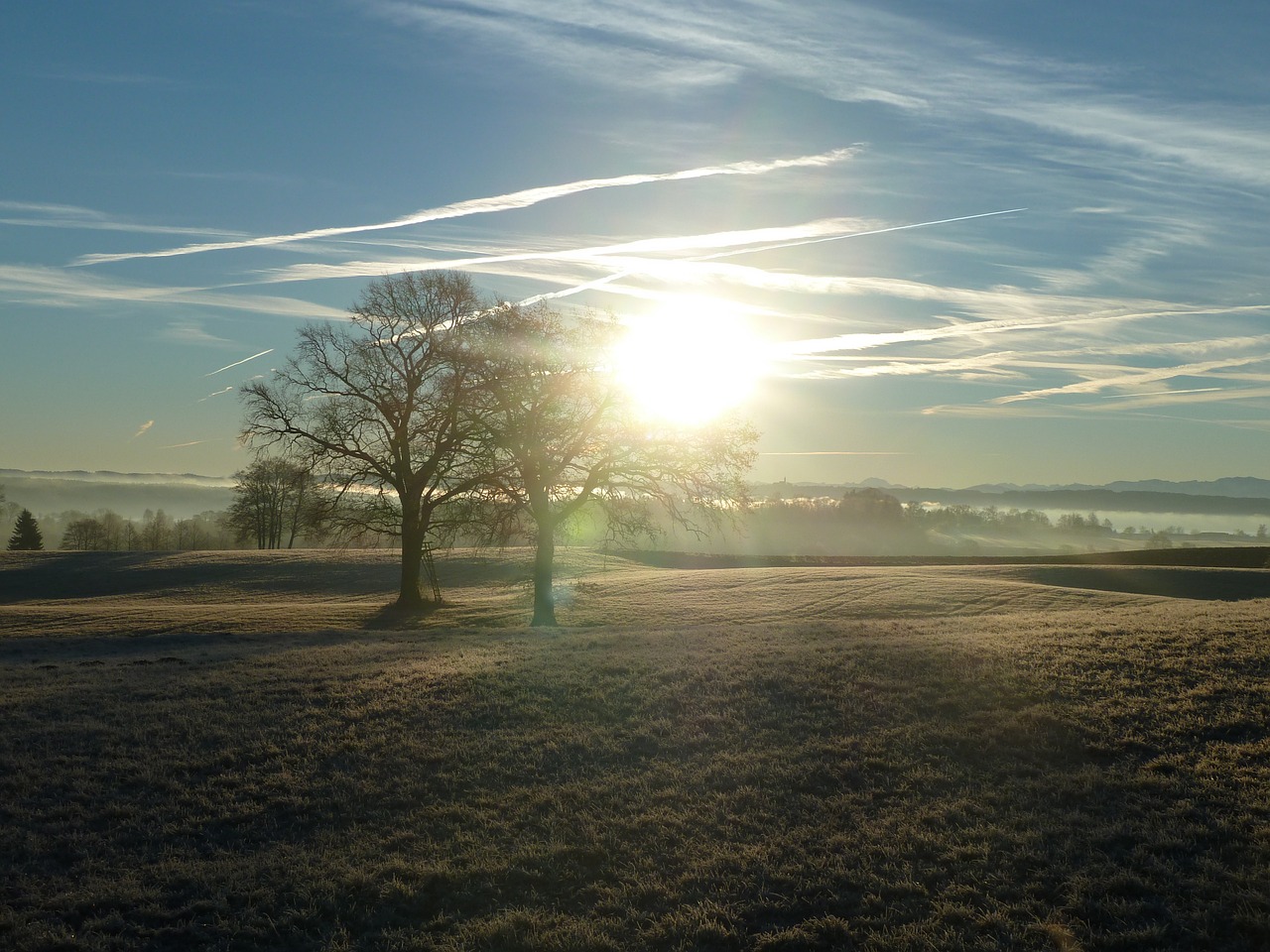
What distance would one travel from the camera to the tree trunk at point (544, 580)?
3016 centimetres

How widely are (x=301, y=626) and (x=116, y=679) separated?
13.9 meters

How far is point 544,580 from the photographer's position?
3111cm

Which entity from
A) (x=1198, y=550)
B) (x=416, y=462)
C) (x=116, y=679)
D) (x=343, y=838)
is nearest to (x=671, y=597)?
(x=416, y=462)

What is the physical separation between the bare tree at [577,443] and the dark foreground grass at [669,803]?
14533 mm

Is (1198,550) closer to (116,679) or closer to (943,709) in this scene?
(943,709)

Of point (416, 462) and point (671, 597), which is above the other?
point (416, 462)

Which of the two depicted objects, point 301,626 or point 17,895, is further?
point 301,626

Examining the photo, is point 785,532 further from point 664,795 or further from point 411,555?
point 664,795

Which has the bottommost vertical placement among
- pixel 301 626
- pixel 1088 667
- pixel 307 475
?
pixel 301 626

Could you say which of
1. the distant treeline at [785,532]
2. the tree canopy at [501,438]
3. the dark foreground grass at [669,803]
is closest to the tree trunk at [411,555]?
the tree canopy at [501,438]

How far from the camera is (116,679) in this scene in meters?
16.6

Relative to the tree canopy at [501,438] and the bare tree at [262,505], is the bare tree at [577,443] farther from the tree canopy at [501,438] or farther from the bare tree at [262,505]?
the bare tree at [262,505]

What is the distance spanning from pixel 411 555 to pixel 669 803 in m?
28.5

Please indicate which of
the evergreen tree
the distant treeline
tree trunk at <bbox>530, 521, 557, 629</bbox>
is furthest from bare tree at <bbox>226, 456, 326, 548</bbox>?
tree trunk at <bbox>530, 521, 557, 629</bbox>
